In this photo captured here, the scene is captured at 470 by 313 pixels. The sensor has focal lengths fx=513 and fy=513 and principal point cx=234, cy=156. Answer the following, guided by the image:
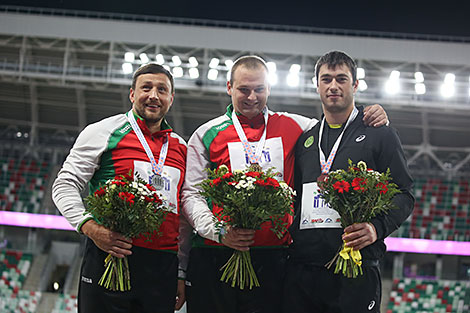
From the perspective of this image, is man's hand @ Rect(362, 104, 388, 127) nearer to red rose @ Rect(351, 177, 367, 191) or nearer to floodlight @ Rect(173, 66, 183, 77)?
red rose @ Rect(351, 177, 367, 191)

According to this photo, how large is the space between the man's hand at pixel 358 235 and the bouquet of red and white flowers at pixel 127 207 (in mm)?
1176

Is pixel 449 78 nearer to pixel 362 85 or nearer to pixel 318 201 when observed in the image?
pixel 362 85

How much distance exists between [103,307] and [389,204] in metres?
2.00

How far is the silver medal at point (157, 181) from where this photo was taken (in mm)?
3686

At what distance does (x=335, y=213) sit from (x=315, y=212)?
0.45ft

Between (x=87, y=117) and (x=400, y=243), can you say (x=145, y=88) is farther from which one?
(x=87, y=117)

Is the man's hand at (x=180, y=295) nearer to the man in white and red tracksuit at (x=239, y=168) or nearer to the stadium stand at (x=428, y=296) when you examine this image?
the man in white and red tracksuit at (x=239, y=168)

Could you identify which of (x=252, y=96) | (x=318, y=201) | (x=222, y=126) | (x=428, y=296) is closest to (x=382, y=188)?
(x=318, y=201)

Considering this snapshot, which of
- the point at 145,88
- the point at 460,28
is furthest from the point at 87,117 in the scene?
the point at 145,88

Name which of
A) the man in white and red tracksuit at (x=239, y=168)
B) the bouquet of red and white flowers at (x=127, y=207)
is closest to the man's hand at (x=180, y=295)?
the man in white and red tracksuit at (x=239, y=168)

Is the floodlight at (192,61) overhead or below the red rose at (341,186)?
overhead

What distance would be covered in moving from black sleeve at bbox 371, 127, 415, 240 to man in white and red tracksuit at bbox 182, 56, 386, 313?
0.19m

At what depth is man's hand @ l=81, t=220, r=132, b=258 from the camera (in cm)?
327

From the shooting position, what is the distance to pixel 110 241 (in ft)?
10.8
